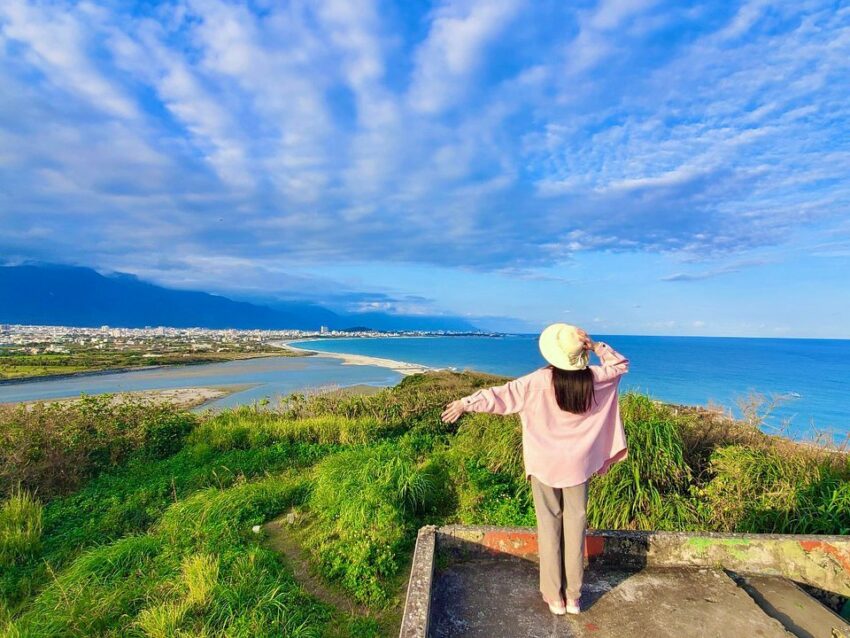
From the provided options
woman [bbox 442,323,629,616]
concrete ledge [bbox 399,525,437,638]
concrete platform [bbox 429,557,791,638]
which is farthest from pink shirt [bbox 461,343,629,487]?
concrete ledge [bbox 399,525,437,638]

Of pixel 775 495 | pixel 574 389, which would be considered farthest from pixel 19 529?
pixel 775 495

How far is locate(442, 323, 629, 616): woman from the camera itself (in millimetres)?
2990

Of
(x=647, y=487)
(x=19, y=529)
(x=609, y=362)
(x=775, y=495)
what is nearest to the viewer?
A: (x=609, y=362)

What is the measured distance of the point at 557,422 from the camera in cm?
310

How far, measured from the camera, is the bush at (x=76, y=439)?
700 cm

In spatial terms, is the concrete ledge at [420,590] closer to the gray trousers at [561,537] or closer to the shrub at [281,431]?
the gray trousers at [561,537]

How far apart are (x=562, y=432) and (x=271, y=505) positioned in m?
4.56

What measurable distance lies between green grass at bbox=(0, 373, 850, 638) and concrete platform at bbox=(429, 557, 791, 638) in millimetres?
1118

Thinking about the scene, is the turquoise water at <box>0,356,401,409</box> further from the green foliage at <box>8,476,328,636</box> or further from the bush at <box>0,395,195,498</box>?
the green foliage at <box>8,476,328,636</box>

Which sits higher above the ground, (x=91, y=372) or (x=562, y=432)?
(x=562, y=432)

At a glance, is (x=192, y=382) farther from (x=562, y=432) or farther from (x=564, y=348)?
(x=564, y=348)

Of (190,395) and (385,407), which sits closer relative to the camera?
(385,407)

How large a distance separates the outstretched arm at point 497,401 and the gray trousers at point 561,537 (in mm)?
545

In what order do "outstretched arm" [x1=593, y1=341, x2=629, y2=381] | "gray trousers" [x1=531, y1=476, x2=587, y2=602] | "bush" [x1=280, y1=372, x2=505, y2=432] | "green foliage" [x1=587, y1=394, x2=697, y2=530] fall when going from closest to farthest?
1. "gray trousers" [x1=531, y1=476, x2=587, y2=602]
2. "outstretched arm" [x1=593, y1=341, x2=629, y2=381]
3. "green foliage" [x1=587, y1=394, x2=697, y2=530]
4. "bush" [x1=280, y1=372, x2=505, y2=432]
